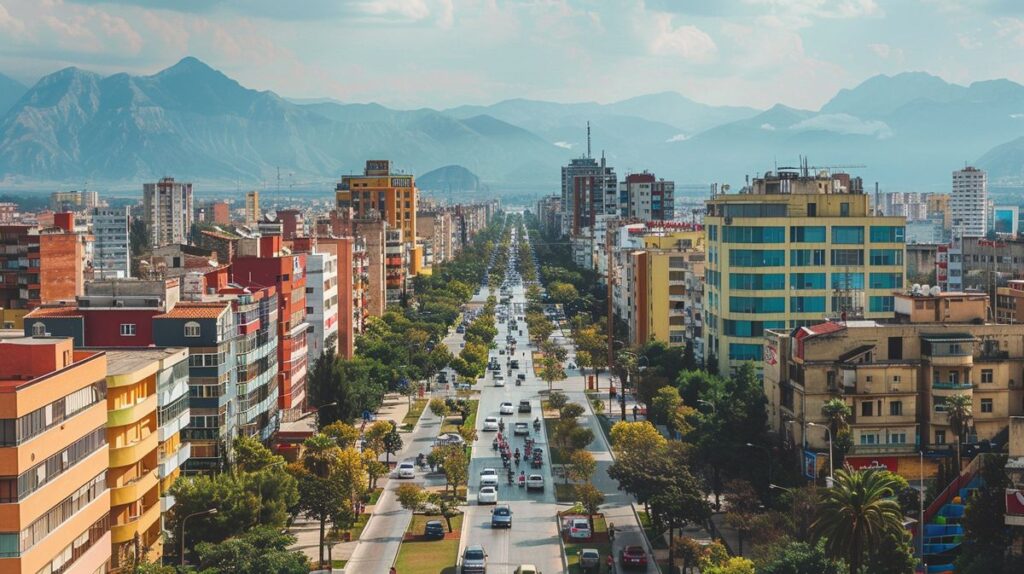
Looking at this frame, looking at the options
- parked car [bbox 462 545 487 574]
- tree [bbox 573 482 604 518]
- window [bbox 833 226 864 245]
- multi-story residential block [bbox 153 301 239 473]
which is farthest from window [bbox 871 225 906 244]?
multi-story residential block [bbox 153 301 239 473]

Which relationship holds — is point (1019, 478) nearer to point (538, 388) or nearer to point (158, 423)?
point (158, 423)

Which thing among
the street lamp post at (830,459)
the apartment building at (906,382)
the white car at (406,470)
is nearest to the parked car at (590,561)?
the street lamp post at (830,459)

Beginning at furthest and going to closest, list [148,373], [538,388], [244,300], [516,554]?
1. [538,388]
2. [244,300]
3. [516,554]
4. [148,373]

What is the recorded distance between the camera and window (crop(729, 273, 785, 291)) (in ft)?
268

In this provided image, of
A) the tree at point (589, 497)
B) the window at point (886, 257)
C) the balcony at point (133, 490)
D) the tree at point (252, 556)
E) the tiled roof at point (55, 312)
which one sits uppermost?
the window at point (886, 257)

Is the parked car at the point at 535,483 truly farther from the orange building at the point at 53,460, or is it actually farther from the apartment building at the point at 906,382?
the orange building at the point at 53,460

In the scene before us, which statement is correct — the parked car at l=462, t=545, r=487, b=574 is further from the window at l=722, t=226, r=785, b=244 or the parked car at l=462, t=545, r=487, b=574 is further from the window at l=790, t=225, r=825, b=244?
the window at l=790, t=225, r=825, b=244

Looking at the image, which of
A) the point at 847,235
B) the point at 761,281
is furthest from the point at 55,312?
the point at 847,235

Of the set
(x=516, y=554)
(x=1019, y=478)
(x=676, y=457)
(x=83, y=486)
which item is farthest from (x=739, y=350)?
(x=83, y=486)

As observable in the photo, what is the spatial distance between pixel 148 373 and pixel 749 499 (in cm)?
2469

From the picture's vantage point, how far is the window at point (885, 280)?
83062mm

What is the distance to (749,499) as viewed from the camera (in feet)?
184

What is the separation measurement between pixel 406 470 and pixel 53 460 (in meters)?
37.5

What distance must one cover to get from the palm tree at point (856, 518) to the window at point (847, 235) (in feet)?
137
